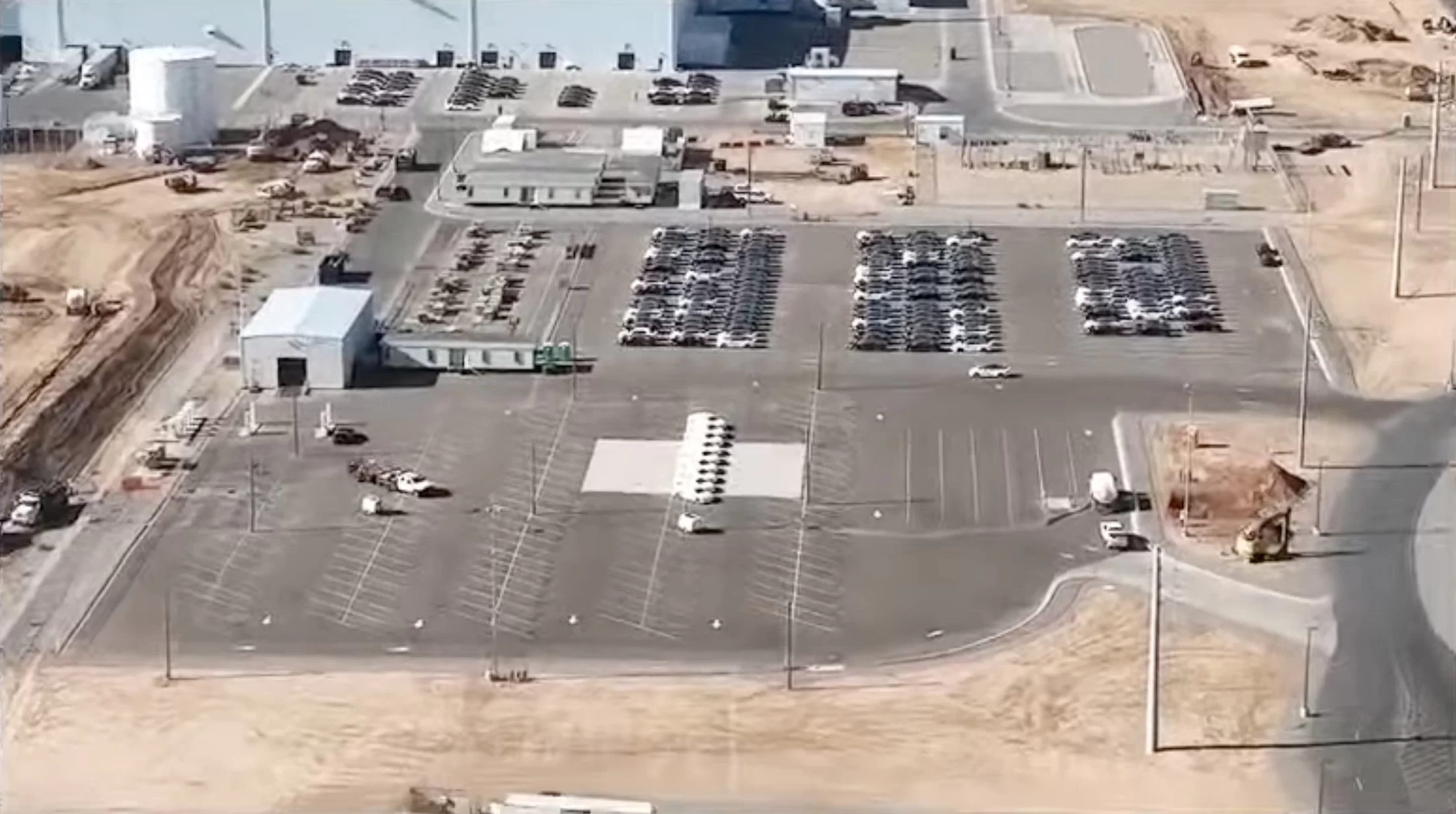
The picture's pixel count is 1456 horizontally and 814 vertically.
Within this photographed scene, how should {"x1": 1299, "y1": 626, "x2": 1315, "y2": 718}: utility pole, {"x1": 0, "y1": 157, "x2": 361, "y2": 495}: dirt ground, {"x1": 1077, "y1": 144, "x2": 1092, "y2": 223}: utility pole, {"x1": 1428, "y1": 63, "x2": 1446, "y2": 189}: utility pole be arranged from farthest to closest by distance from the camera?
{"x1": 1428, "y1": 63, "x2": 1446, "y2": 189}: utility pole
{"x1": 1077, "y1": 144, "x2": 1092, "y2": 223}: utility pole
{"x1": 0, "y1": 157, "x2": 361, "y2": 495}: dirt ground
{"x1": 1299, "y1": 626, "x2": 1315, "y2": 718}: utility pole

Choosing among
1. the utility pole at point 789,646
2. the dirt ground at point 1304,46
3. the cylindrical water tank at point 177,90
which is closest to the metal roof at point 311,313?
the utility pole at point 789,646

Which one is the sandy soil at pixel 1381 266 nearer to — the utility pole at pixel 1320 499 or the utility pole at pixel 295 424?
the utility pole at pixel 1320 499

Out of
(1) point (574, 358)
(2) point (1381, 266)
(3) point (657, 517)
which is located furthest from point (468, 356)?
(2) point (1381, 266)

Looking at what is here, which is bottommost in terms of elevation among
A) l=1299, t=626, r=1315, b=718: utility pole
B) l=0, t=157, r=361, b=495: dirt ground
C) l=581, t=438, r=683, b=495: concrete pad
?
l=0, t=157, r=361, b=495: dirt ground

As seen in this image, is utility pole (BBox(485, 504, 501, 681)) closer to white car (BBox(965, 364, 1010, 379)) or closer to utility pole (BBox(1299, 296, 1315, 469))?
white car (BBox(965, 364, 1010, 379))

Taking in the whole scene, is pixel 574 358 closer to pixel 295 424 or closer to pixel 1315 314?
pixel 295 424

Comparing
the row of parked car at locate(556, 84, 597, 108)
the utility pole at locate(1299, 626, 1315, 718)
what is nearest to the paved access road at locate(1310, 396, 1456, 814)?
the utility pole at locate(1299, 626, 1315, 718)
